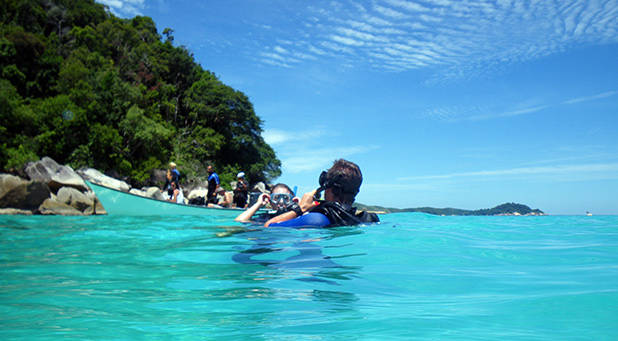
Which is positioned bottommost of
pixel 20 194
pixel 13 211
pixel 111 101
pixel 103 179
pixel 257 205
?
pixel 13 211

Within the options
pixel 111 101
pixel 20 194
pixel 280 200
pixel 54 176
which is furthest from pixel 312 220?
pixel 111 101

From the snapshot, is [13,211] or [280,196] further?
[13,211]

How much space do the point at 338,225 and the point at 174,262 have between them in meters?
2.27

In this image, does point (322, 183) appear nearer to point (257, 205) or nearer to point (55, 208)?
point (257, 205)

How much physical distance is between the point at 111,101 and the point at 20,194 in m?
16.1

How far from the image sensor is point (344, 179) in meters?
5.33

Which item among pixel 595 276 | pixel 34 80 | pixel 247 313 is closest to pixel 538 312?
pixel 595 276

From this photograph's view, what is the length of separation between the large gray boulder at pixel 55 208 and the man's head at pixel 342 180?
42.1 feet

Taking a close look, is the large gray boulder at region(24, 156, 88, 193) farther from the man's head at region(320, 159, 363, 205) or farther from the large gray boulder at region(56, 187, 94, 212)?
the man's head at region(320, 159, 363, 205)

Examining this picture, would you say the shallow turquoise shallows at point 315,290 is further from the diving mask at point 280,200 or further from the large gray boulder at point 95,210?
the large gray boulder at point 95,210

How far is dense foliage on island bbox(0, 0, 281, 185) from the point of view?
982 inches

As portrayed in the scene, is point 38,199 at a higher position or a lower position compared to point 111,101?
lower

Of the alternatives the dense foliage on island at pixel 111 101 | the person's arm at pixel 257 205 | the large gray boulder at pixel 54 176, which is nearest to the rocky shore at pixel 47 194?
the large gray boulder at pixel 54 176

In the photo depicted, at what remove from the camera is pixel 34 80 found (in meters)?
30.8
